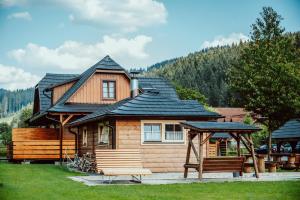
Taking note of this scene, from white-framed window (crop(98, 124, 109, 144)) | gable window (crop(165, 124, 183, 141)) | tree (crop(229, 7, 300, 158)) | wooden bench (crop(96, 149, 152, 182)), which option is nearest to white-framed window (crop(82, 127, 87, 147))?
white-framed window (crop(98, 124, 109, 144))

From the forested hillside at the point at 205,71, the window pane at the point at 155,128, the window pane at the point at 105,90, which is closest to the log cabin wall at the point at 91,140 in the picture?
the window pane at the point at 155,128

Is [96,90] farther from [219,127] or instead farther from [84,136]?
[219,127]

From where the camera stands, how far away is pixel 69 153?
26.0 metres

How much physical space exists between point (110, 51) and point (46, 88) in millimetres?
4379

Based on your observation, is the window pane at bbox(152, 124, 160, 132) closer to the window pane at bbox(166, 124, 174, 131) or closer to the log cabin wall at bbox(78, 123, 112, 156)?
the window pane at bbox(166, 124, 174, 131)

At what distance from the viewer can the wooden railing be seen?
83.4 feet

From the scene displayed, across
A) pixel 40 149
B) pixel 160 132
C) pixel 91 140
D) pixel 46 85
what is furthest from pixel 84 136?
pixel 46 85

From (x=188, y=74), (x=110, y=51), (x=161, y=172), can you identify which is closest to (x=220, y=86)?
(x=188, y=74)

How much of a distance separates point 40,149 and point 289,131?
12.3 m

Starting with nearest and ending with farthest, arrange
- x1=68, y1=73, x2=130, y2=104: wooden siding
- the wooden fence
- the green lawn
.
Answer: the green lawn, the wooden fence, x1=68, y1=73, x2=130, y2=104: wooden siding

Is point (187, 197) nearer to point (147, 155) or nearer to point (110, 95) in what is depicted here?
point (147, 155)

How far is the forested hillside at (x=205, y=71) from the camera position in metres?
92.4

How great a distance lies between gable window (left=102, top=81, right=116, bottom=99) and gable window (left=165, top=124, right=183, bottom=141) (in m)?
9.67

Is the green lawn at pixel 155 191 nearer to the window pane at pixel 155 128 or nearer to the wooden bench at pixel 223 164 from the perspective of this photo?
the wooden bench at pixel 223 164
